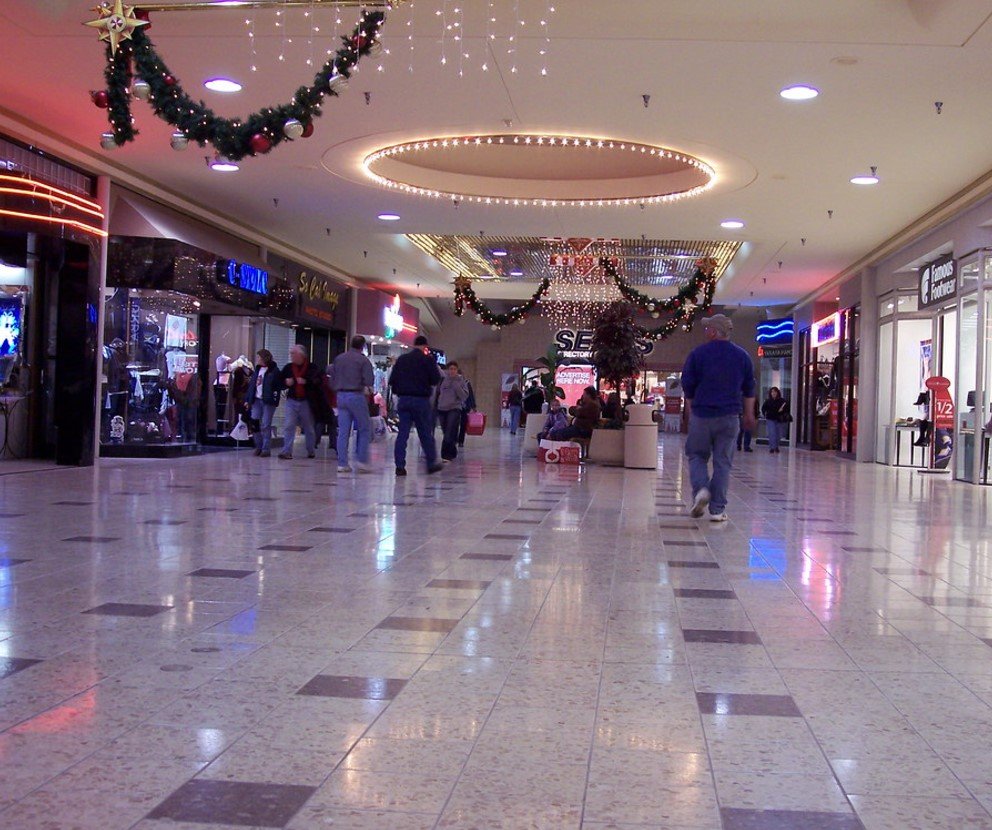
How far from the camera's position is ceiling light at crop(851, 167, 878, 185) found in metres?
12.6

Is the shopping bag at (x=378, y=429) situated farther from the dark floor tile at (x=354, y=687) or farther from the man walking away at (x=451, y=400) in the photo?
the dark floor tile at (x=354, y=687)

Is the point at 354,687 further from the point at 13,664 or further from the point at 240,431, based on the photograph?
the point at 240,431

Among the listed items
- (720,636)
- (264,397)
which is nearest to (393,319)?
(264,397)

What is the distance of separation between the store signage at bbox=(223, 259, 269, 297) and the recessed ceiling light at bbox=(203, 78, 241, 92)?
6003 millimetres

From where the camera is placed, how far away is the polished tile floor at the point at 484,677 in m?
2.40

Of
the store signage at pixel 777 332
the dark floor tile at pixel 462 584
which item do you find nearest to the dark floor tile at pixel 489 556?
the dark floor tile at pixel 462 584

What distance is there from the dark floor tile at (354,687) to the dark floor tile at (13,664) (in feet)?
2.85

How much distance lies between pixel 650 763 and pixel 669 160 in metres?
11.6

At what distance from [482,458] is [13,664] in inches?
514

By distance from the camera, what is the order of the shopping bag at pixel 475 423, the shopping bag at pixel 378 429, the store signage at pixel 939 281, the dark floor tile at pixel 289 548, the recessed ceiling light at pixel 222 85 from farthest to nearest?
the shopping bag at pixel 475 423, the shopping bag at pixel 378 429, the store signage at pixel 939 281, the recessed ceiling light at pixel 222 85, the dark floor tile at pixel 289 548

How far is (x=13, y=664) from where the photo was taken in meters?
3.44

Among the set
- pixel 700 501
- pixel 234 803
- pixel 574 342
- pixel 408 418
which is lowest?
pixel 234 803

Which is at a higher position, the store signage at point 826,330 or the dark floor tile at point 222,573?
the store signage at point 826,330

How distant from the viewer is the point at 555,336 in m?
37.5
